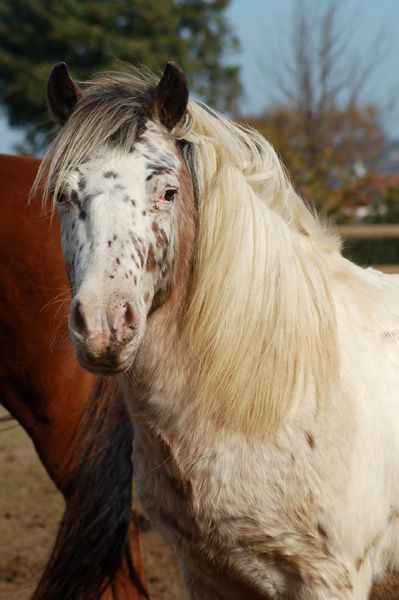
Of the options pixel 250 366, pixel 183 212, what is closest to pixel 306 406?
pixel 250 366

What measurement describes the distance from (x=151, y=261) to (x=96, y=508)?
Result: 4.35ft

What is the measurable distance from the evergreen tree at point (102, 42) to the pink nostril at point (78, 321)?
60.9 feet

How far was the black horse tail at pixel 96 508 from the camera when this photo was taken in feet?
10.4

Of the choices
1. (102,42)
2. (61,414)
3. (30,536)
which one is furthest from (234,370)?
(102,42)

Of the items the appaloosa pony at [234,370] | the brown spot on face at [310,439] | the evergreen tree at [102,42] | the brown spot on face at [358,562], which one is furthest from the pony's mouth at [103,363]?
the evergreen tree at [102,42]

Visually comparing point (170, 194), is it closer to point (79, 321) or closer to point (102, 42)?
point (79, 321)

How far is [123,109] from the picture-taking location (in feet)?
7.54

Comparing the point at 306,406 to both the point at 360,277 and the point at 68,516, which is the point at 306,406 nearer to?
the point at 360,277

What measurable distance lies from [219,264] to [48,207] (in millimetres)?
1254

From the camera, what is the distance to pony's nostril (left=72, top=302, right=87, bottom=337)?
1985 millimetres

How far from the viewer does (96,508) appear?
3.18 m

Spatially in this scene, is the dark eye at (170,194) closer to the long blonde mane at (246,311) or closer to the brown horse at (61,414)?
the long blonde mane at (246,311)

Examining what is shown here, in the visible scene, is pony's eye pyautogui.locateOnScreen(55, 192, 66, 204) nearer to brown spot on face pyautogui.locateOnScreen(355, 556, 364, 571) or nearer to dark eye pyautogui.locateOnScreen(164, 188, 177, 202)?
dark eye pyautogui.locateOnScreen(164, 188, 177, 202)

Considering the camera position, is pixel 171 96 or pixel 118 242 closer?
pixel 118 242
